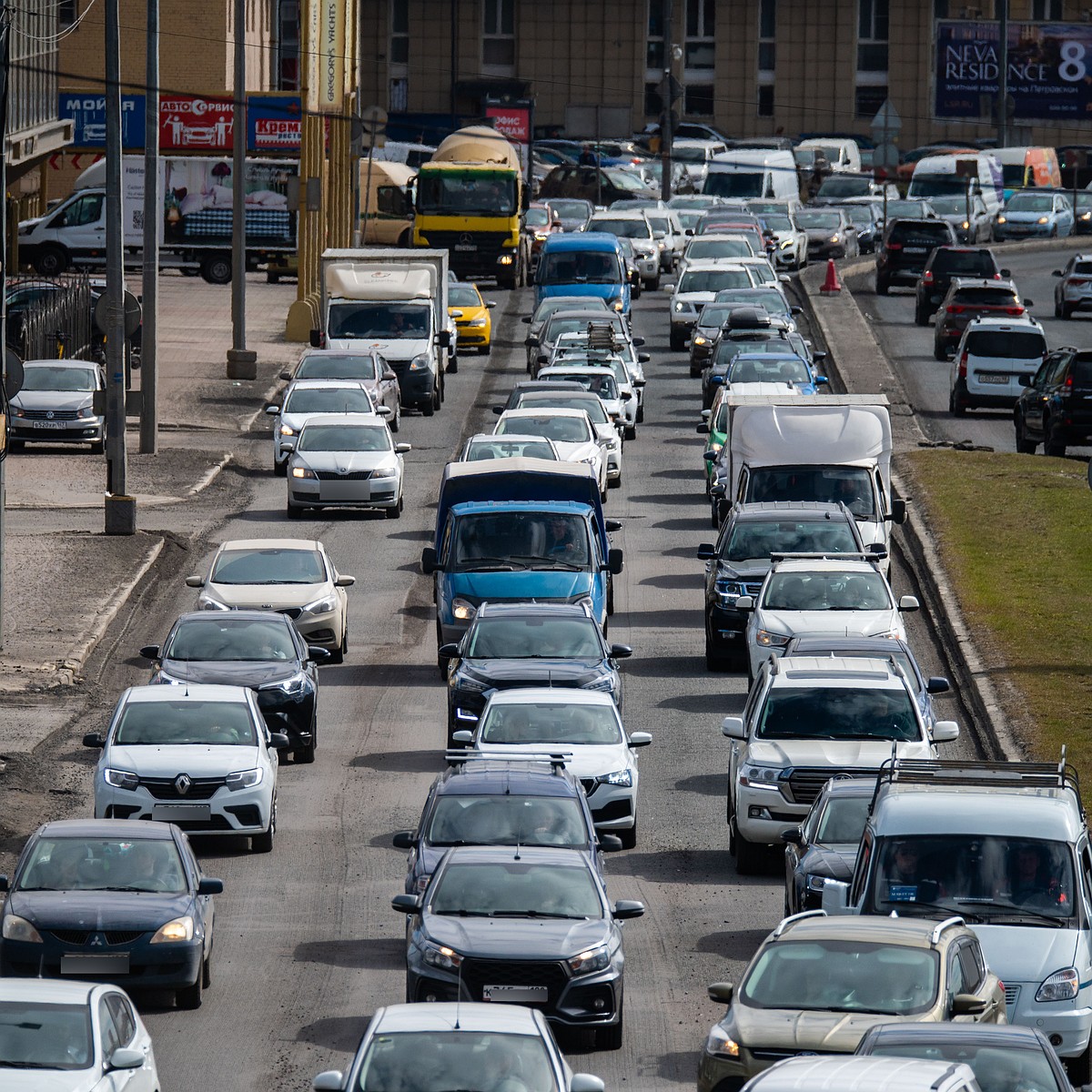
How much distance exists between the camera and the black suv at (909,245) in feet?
205

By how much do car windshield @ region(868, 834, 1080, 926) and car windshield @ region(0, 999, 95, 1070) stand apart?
5.53 m

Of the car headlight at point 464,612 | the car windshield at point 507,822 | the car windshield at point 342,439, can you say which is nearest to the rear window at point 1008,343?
the car windshield at point 342,439

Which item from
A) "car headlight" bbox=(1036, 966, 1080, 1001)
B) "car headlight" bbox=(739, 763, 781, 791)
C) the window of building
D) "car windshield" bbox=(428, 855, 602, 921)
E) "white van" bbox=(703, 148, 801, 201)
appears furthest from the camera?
the window of building

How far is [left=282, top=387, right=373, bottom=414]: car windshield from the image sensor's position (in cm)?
3991

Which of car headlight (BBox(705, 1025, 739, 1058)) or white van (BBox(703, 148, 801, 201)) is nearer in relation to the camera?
car headlight (BBox(705, 1025, 739, 1058))

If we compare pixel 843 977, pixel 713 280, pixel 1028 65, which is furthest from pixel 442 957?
pixel 1028 65

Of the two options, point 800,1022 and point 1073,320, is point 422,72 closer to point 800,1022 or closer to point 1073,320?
point 1073,320

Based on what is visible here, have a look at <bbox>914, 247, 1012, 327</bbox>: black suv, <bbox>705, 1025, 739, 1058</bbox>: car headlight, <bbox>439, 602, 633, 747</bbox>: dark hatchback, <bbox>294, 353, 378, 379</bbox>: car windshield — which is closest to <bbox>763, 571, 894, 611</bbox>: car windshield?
<bbox>439, 602, 633, 747</bbox>: dark hatchback

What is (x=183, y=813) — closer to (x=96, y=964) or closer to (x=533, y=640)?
(x=96, y=964)

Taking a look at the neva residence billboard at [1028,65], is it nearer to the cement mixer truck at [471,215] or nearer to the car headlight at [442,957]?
the cement mixer truck at [471,215]

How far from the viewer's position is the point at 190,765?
20375 mm

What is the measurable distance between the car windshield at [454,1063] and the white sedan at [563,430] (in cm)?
2400

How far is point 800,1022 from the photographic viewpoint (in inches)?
514

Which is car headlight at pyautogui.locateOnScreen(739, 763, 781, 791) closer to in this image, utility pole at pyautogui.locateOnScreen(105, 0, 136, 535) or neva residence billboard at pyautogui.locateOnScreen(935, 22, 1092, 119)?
utility pole at pyautogui.locateOnScreen(105, 0, 136, 535)
